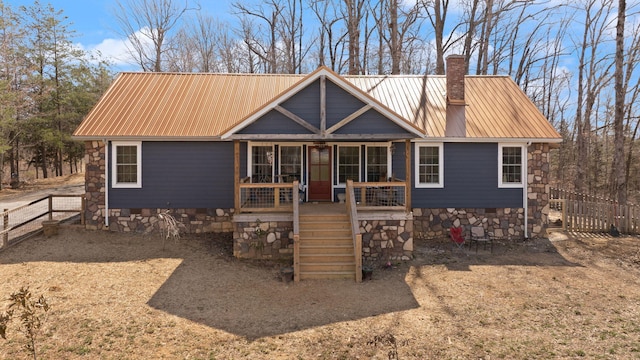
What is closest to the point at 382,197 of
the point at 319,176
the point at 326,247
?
the point at 319,176

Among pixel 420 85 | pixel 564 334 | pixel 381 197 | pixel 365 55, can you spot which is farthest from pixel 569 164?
pixel 564 334

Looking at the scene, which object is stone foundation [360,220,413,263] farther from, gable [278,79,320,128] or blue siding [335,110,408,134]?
gable [278,79,320,128]

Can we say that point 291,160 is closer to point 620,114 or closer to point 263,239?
point 263,239

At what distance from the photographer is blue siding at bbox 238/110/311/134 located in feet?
32.2

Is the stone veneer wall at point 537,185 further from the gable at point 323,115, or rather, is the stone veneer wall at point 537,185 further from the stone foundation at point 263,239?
the stone foundation at point 263,239

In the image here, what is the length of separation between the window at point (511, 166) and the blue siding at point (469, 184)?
0.21 m

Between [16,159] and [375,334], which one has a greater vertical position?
[16,159]

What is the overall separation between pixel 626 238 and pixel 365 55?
2092cm

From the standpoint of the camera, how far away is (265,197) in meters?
11.4

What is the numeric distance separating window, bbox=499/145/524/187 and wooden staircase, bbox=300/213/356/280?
236 inches

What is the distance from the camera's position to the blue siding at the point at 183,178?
1202cm

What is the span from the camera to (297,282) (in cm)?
859

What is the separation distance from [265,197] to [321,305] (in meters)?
4.83

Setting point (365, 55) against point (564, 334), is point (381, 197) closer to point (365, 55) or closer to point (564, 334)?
point (564, 334)
